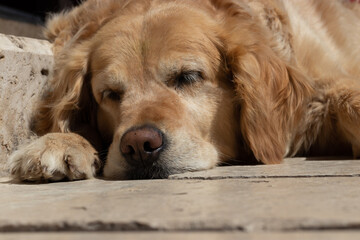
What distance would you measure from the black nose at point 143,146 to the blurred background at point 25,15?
10.5 feet

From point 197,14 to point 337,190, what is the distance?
200 centimetres

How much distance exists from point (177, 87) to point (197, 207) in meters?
1.78

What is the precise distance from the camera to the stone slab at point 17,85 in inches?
137

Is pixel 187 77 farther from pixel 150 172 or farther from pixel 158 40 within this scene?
pixel 150 172

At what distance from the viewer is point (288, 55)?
3.83 m

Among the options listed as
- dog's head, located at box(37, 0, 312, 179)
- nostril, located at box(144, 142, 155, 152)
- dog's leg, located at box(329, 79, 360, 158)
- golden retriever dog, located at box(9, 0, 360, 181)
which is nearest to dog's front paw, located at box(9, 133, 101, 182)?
golden retriever dog, located at box(9, 0, 360, 181)

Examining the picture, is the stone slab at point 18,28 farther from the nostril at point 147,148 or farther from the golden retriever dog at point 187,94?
the nostril at point 147,148

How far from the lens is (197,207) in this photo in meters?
1.58

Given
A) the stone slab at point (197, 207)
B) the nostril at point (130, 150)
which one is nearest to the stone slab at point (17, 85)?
the nostril at point (130, 150)

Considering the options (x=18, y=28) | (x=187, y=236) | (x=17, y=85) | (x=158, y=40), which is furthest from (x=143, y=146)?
(x=18, y=28)

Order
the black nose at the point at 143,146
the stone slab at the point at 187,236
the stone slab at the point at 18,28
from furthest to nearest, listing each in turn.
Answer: the stone slab at the point at 18,28 → the black nose at the point at 143,146 → the stone slab at the point at 187,236

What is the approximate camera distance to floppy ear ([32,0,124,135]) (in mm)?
3709

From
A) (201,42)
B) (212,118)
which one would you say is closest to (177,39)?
(201,42)

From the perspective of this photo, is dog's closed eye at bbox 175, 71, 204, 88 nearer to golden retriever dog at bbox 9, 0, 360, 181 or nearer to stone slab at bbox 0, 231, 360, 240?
golden retriever dog at bbox 9, 0, 360, 181
